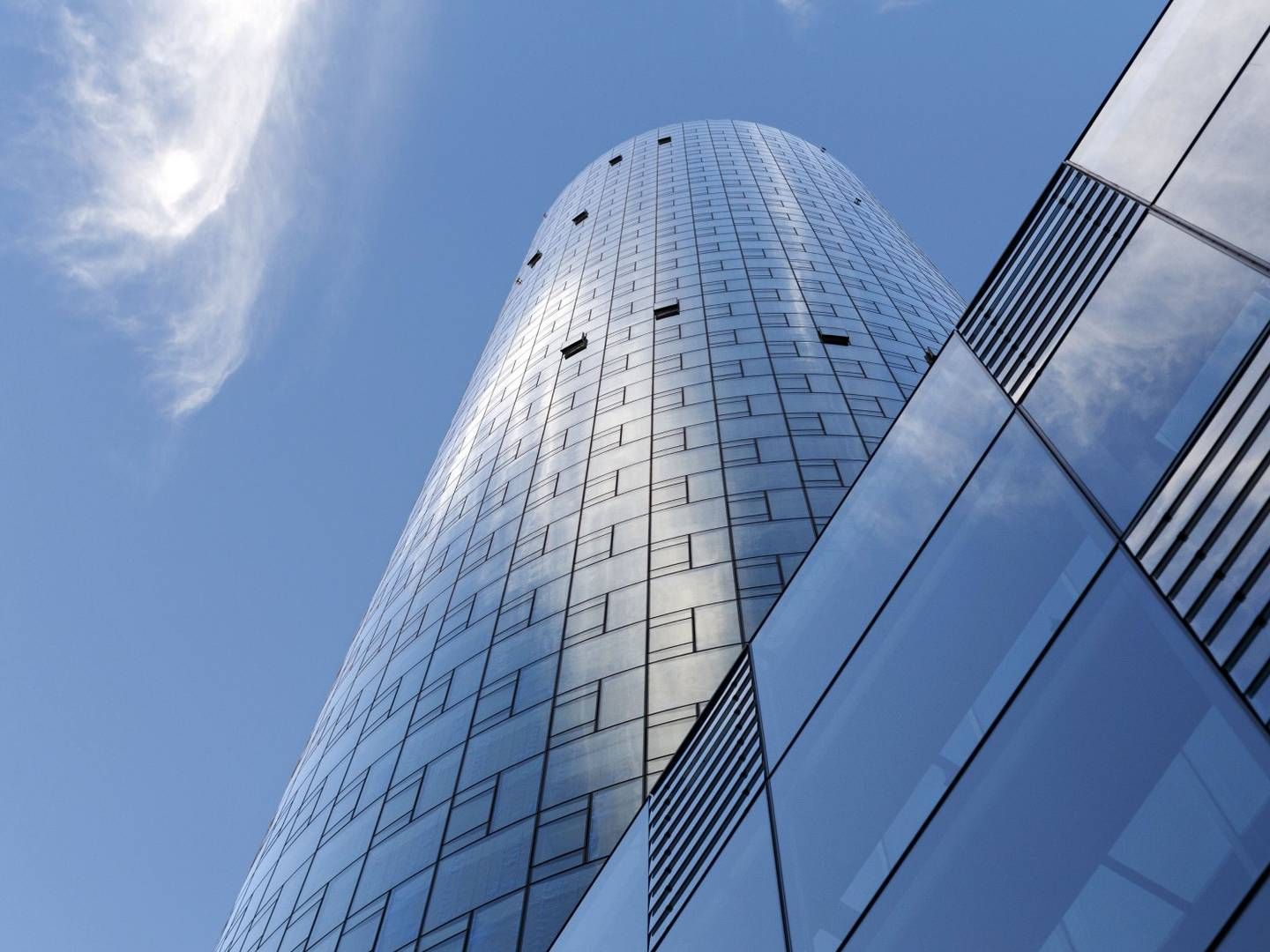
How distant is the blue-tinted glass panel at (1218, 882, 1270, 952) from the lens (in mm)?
4312

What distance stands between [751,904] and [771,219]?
49.6 metres

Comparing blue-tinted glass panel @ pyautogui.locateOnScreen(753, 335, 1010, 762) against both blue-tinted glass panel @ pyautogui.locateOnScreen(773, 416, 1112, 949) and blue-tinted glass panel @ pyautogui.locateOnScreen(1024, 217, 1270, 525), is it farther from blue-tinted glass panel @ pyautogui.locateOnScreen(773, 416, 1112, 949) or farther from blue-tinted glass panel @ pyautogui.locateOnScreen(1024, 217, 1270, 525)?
blue-tinted glass panel @ pyautogui.locateOnScreen(1024, 217, 1270, 525)

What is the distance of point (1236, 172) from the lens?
702cm

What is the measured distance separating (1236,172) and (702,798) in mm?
7673

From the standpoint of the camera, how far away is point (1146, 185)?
888cm

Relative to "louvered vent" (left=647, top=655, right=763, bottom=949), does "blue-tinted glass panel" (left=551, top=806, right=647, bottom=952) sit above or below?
below

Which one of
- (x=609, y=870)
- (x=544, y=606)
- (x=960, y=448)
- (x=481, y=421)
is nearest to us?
(x=960, y=448)

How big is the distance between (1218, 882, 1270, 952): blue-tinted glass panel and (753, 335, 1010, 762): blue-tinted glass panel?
5.12m

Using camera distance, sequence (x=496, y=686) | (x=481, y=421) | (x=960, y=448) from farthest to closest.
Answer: (x=481, y=421)
(x=496, y=686)
(x=960, y=448)

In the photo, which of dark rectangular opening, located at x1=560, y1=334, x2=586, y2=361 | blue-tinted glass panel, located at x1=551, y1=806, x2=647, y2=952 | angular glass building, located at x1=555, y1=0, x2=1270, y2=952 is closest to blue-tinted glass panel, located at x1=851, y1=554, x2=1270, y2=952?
angular glass building, located at x1=555, y1=0, x2=1270, y2=952

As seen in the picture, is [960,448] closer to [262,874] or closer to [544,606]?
[544,606]

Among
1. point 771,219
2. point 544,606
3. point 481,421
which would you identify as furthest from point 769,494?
point 771,219

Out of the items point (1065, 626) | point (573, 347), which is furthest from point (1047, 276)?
point (573, 347)

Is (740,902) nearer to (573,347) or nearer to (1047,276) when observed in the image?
(1047,276)
